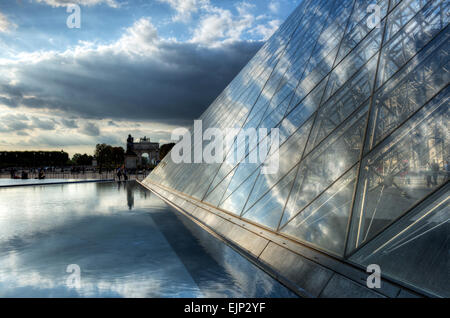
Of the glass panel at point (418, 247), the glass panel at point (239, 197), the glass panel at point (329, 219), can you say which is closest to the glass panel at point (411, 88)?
the glass panel at point (329, 219)

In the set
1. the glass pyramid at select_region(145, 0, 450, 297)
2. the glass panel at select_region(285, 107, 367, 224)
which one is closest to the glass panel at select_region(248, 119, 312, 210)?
the glass pyramid at select_region(145, 0, 450, 297)

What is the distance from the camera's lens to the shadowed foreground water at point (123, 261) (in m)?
4.26

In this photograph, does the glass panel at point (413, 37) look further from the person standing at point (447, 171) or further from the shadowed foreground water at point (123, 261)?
the shadowed foreground water at point (123, 261)

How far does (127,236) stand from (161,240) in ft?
3.48

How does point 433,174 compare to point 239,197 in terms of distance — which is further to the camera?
point 239,197

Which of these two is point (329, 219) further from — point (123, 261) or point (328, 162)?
point (123, 261)

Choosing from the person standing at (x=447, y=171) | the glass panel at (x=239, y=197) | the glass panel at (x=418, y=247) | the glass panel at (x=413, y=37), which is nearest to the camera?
the glass panel at (x=418, y=247)

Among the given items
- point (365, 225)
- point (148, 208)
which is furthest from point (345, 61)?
point (148, 208)

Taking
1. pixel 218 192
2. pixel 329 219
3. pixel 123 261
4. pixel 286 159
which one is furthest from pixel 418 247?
pixel 218 192

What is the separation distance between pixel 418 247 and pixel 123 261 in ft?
16.1

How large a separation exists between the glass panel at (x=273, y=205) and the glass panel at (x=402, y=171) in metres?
1.87

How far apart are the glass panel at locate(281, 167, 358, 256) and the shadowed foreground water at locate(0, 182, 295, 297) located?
88cm

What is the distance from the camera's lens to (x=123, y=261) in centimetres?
561

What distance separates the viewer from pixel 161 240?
7.28m
